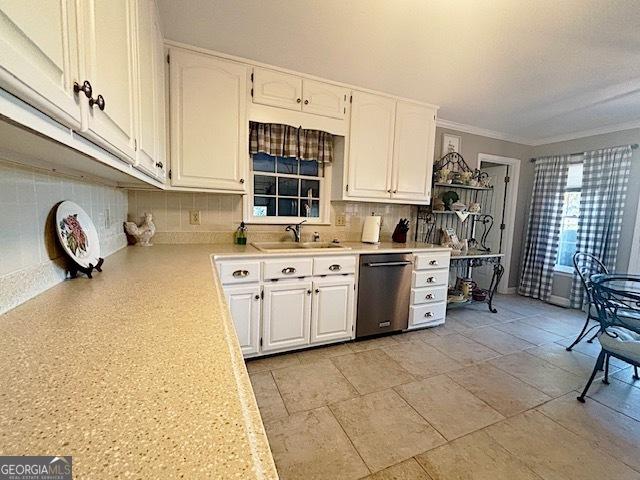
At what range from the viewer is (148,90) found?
1.37m

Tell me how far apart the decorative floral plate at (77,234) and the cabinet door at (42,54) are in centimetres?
71

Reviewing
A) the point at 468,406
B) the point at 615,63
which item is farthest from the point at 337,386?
the point at 615,63

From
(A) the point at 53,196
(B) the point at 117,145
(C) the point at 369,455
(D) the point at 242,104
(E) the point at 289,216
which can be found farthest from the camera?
(E) the point at 289,216

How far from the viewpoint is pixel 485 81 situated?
7.86ft

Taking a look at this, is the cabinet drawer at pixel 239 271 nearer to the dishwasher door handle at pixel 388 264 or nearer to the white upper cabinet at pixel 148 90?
the white upper cabinet at pixel 148 90

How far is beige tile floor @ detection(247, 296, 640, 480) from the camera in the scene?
54.1 inches

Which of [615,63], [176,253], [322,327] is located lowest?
[322,327]

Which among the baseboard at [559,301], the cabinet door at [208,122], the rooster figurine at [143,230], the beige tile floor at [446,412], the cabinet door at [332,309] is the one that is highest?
the cabinet door at [208,122]

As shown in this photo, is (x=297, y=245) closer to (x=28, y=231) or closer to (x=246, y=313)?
(x=246, y=313)

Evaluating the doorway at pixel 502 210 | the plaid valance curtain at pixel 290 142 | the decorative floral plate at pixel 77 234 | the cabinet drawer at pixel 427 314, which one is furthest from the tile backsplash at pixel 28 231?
the doorway at pixel 502 210

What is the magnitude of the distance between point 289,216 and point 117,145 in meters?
2.00

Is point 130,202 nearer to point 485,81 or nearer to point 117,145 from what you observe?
point 117,145

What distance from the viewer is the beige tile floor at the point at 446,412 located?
1.37 metres
